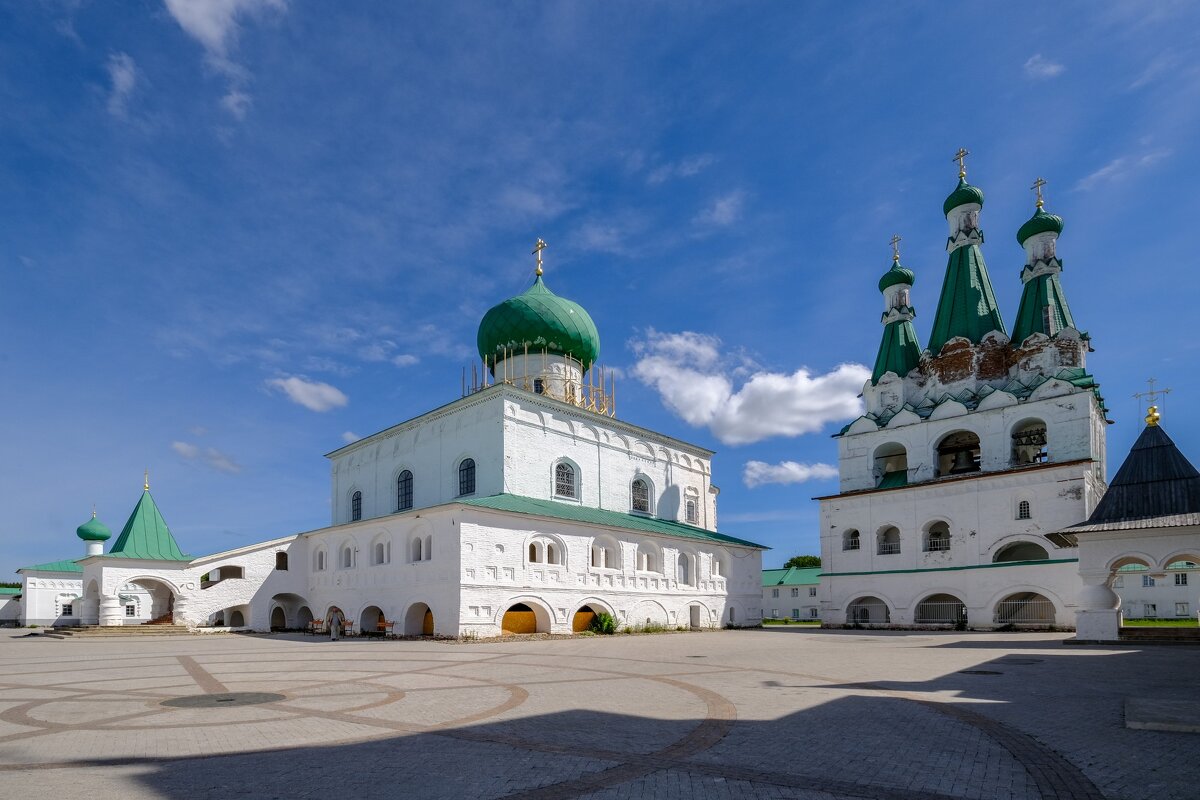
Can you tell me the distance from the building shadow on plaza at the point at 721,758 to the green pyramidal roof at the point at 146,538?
27.4m

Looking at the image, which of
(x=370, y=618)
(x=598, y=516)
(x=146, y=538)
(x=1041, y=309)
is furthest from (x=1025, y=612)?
(x=146, y=538)

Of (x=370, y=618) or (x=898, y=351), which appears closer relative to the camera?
(x=370, y=618)

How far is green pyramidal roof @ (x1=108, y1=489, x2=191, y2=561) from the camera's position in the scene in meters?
30.6

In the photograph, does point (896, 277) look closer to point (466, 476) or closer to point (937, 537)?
point (937, 537)

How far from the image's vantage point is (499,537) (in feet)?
77.0

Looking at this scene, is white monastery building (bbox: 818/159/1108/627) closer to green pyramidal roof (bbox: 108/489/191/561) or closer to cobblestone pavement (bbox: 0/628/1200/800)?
cobblestone pavement (bbox: 0/628/1200/800)

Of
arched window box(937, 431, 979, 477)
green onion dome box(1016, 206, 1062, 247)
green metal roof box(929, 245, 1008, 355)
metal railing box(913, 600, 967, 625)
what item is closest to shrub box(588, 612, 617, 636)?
metal railing box(913, 600, 967, 625)

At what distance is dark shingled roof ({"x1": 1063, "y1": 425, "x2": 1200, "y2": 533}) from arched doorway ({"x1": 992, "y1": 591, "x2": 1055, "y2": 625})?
9.51 metres

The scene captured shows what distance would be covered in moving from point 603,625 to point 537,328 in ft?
41.5

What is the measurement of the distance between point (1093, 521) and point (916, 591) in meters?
12.5

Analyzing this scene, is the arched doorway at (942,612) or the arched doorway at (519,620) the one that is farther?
the arched doorway at (942,612)

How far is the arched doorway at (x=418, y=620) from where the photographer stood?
2438 centimetres

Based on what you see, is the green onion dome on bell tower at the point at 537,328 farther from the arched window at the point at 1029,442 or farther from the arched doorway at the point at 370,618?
the arched window at the point at 1029,442

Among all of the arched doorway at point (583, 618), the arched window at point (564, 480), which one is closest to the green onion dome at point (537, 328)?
the arched window at point (564, 480)
